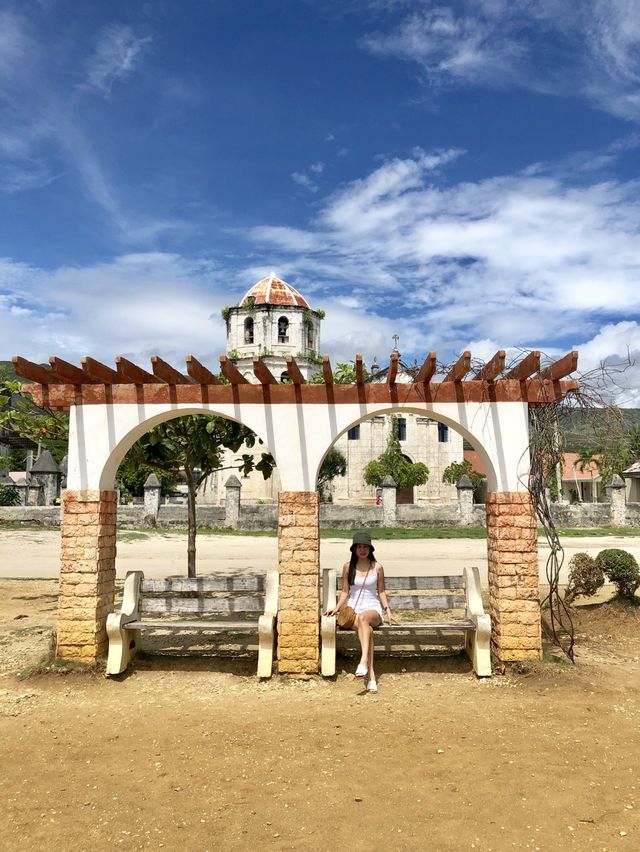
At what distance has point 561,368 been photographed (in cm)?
616

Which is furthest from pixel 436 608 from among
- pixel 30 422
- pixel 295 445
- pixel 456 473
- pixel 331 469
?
pixel 456 473

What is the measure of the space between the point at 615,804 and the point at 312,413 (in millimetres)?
4153

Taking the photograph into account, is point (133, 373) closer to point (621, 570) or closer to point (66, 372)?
point (66, 372)

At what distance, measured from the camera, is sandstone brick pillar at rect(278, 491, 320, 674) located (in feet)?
20.3

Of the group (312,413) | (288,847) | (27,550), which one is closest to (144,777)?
(288,847)

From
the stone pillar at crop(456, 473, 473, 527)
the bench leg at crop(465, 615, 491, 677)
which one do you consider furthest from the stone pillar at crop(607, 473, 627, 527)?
the bench leg at crop(465, 615, 491, 677)

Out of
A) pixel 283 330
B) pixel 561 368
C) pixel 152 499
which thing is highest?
pixel 283 330

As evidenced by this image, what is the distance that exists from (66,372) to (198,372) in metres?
1.37

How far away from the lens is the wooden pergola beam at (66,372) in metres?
6.06

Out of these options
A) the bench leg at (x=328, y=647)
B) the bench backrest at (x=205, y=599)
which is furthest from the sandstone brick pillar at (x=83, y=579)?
the bench leg at (x=328, y=647)

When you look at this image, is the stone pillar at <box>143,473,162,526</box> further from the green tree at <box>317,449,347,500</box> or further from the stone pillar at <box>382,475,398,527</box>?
the green tree at <box>317,449,347,500</box>

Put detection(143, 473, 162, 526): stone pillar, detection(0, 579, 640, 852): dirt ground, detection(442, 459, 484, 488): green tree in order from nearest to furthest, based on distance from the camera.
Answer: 1. detection(0, 579, 640, 852): dirt ground
2. detection(143, 473, 162, 526): stone pillar
3. detection(442, 459, 484, 488): green tree

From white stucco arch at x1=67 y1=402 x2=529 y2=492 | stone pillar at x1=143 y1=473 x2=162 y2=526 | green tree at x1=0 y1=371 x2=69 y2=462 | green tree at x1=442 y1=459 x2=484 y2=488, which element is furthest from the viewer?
green tree at x1=442 y1=459 x2=484 y2=488

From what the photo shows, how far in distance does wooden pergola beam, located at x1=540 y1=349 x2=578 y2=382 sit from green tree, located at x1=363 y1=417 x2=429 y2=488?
31023 mm
